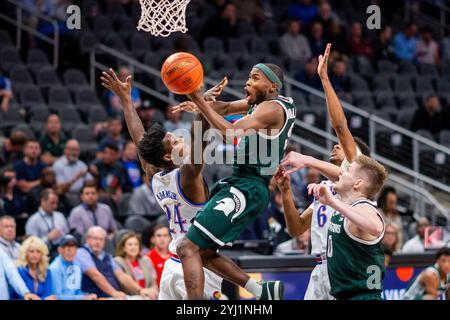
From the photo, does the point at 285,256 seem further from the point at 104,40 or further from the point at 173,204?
the point at 104,40

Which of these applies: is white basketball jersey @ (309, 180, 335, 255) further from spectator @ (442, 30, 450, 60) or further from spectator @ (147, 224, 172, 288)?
spectator @ (442, 30, 450, 60)

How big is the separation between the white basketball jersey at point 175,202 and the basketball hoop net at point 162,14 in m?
1.18

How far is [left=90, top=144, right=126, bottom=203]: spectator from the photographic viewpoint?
12977 mm

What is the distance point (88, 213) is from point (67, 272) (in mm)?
1424

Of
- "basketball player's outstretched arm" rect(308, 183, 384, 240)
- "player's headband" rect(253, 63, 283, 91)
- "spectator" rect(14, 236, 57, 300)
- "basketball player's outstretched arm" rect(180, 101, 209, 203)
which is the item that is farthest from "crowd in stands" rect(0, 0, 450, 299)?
"basketball player's outstretched arm" rect(308, 183, 384, 240)

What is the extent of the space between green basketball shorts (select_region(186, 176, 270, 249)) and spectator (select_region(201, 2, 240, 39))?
9777mm

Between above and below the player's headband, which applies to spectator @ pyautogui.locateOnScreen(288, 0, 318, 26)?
above

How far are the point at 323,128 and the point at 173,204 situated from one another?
25.4 ft

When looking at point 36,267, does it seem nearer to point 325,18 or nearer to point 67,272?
point 67,272

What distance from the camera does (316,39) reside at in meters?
17.3

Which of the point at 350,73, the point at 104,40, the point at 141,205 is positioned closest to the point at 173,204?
the point at 141,205

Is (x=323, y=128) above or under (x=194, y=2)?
under

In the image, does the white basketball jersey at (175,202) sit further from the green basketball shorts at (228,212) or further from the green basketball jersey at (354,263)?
the green basketball jersey at (354,263)
